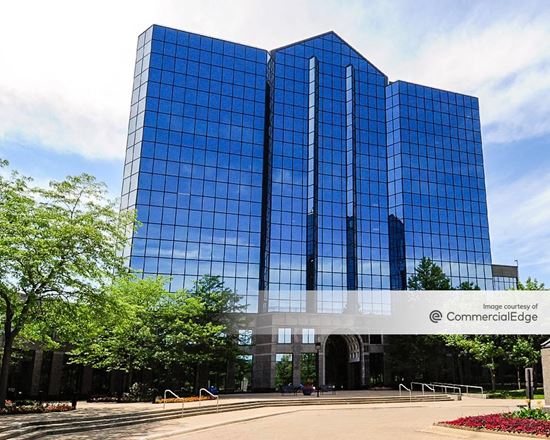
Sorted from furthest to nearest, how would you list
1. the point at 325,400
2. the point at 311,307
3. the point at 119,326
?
the point at 311,307 < the point at 325,400 < the point at 119,326

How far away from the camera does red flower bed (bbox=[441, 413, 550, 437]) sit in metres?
17.0

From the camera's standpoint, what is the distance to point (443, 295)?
5269 cm

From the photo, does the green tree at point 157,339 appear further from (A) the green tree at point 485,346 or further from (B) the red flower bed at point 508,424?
(A) the green tree at point 485,346

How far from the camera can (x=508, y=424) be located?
18.0 m

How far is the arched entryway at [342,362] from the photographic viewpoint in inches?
2176

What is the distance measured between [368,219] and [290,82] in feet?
65.5

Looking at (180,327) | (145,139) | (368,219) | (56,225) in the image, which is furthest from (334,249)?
(56,225)

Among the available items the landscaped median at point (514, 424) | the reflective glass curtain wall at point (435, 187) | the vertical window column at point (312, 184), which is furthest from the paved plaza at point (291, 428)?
Answer: the reflective glass curtain wall at point (435, 187)

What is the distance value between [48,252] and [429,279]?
4244cm

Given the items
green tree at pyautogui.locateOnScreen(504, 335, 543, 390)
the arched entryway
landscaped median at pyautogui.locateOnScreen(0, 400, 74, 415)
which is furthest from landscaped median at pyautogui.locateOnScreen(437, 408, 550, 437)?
the arched entryway

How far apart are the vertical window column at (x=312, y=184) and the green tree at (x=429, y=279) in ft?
36.9

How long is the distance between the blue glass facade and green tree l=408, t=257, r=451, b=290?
6949 mm

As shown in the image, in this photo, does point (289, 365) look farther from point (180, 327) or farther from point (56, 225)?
point (56, 225)

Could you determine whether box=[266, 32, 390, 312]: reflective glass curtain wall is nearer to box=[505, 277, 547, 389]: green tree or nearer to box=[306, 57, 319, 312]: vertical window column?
box=[306, 57, 319, 312]: vertical window column
